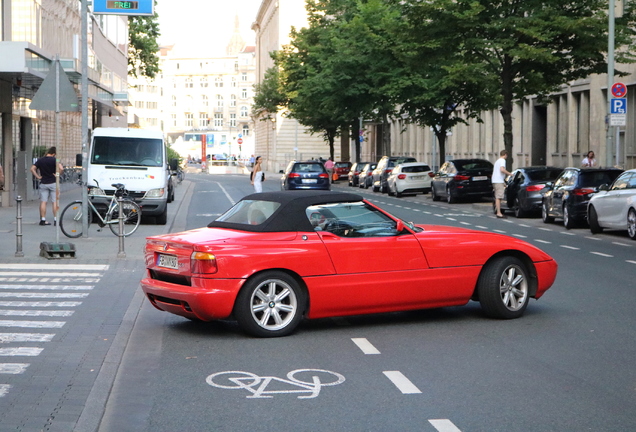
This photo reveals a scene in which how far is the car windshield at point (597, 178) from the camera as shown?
25.1 meters

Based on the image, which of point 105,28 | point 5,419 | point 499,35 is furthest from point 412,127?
point 5,419

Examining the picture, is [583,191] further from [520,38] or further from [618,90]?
[520,38]

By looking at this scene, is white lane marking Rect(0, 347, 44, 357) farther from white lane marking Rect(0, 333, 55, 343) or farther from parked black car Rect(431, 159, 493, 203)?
parked black car Rect(431, 159, 493, 203)

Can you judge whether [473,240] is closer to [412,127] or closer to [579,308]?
[579,308]

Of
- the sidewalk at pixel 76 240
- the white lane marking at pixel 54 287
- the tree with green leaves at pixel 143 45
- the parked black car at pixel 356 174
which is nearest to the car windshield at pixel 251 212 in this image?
the white lane marking at pixel 54 287

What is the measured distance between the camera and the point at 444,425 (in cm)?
615

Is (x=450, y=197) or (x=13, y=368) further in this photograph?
(x=450, y=197)

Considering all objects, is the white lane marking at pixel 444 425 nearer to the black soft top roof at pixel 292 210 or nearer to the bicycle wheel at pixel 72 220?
the black soft top roof at pixel 292 210

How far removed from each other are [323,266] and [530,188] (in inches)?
818

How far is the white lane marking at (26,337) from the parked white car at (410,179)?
123 ft

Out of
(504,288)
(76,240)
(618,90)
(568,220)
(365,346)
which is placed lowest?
(365,346)

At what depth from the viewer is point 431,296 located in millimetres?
10133

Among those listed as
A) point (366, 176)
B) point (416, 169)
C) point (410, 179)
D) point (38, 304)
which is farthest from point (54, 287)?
point (366, 176)

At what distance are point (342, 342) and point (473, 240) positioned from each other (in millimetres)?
1943
